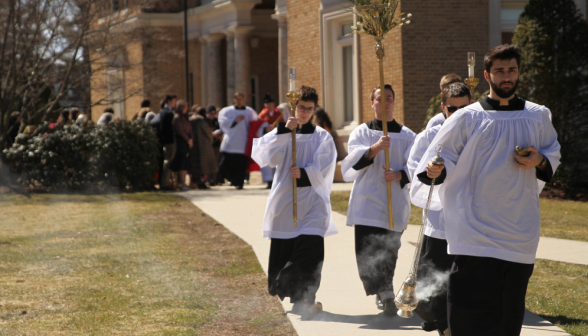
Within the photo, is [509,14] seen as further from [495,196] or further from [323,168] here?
[495,196]

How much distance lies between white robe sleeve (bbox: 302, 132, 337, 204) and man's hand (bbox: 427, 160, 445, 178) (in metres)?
2.24

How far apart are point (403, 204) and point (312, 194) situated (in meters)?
0.78

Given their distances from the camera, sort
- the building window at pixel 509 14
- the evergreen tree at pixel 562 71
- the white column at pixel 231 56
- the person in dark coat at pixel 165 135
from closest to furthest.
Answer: the evergreen tree at pixel 562 71, the person in dark coat at pixel 165 135, the building window at pixel 509 14, the white column at pixel 231 56

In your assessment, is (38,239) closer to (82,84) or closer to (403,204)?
(403,204)

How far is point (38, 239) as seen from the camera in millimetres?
9438

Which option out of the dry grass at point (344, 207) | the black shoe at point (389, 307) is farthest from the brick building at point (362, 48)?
the black shoe at point (389, 307)

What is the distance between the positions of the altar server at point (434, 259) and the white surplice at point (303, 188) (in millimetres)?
1131

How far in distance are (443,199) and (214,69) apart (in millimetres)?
22632

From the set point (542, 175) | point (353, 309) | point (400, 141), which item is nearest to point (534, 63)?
point (400, 141)

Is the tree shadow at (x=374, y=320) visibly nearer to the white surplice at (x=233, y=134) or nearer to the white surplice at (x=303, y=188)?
the white surplice at (x=303, y=188)

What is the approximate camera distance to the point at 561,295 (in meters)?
6.17

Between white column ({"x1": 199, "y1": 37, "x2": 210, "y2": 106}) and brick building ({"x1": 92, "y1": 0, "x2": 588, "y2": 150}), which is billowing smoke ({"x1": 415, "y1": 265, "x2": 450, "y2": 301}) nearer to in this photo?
brick building ({"x1": 92, "y1": 0, "x2": 588, "y2": 150})

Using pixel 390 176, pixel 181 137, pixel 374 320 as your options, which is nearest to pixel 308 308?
pixel 374 320

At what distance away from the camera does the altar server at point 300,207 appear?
226 inches
